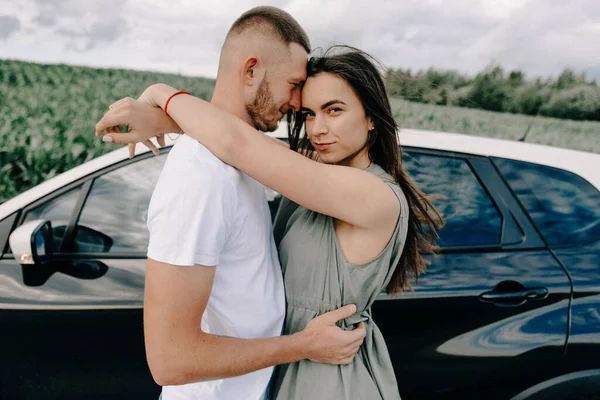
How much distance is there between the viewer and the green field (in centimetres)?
706

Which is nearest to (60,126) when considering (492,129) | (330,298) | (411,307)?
(411,307)

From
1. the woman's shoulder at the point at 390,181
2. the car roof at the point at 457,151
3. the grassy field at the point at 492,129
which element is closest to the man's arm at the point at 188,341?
the woman's shoulder at the point at 390,181

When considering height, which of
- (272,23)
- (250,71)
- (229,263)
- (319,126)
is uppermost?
(272,23)

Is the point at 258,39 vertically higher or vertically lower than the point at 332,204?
higher

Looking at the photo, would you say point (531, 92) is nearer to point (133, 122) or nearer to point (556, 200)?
point (556, 200)

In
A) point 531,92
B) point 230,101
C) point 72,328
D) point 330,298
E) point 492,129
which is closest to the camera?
point 330,298

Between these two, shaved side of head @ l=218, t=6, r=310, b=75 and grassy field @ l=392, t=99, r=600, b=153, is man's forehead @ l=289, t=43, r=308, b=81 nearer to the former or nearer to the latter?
shaved side of head @ l=218, t=6, r=310, b=75

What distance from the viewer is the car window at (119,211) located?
2402mm

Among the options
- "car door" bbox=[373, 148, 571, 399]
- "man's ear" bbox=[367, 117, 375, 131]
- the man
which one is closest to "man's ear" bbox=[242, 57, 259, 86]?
the man

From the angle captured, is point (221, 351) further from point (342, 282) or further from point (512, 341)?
point (512, 341)

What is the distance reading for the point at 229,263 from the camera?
1375 millimetres

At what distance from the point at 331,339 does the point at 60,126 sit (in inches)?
342

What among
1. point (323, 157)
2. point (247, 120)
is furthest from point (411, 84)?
point (247, 120)

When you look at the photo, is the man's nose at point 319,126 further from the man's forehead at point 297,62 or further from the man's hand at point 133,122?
the man's hand at point 133,122
